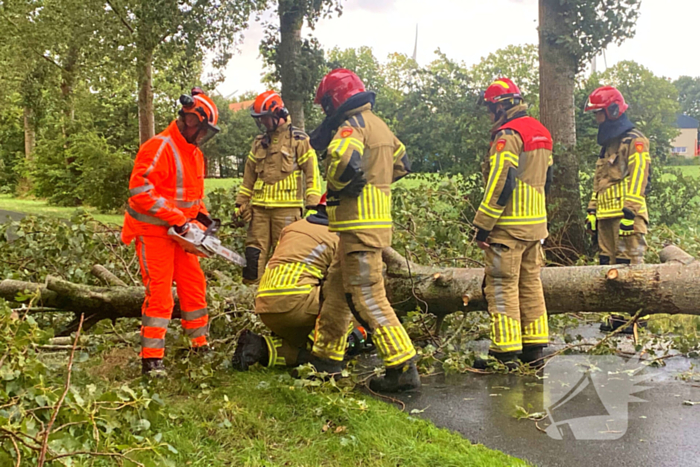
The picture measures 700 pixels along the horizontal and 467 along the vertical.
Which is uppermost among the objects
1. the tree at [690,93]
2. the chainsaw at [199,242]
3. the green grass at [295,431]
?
the tree at [690,93]

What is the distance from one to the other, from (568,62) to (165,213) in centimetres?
624

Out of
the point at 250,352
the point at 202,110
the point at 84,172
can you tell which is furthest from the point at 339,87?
the point at 84,172

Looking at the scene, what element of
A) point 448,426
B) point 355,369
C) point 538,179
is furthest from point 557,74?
point 448,426

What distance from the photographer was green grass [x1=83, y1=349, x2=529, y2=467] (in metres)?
2.83

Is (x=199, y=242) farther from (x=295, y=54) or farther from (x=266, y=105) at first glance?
(x=295, y=54)

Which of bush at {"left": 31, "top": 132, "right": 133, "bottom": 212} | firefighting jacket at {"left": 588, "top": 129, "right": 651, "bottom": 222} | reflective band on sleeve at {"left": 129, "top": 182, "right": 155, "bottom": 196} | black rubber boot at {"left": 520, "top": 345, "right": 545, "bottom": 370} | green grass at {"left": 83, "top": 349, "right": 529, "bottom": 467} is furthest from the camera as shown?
bush at {"left": 31, "top": 132, "right": 133, "bottom": 212}

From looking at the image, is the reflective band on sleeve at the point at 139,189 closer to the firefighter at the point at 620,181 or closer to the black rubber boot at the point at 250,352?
the black rubber boot at the point at 250,352

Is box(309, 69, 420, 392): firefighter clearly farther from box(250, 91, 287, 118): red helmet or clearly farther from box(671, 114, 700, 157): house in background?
box(671, 114, 700, 157): house in background

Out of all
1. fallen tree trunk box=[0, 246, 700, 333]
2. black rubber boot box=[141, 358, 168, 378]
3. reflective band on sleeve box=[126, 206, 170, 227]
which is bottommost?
black rubber boot box=[141, 358, 168, 378]

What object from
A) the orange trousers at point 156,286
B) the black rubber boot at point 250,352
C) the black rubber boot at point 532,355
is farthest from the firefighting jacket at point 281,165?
the black rubber boot at point 532,355

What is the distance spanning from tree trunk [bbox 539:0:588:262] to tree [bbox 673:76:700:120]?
8519cm

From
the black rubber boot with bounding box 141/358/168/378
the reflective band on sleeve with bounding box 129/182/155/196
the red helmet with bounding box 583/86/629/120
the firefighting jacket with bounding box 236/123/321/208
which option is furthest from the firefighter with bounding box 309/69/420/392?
the red helmet with bounding box 583/86/629/120

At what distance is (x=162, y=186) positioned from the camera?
165 inches

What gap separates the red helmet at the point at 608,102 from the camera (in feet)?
18.6
